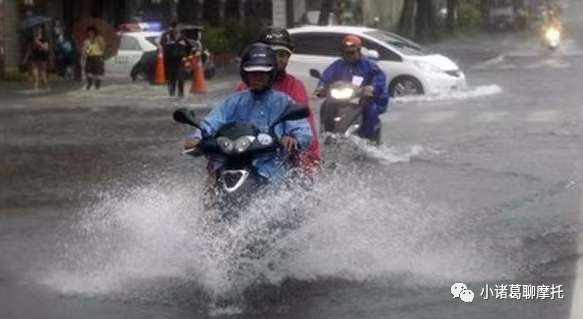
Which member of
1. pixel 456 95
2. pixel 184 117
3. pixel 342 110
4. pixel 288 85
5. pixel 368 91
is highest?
pixel 288 85

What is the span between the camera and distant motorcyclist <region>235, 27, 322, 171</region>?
8328 mm

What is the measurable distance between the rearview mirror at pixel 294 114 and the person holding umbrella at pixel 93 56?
20.4 metres

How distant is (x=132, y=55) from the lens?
106ft

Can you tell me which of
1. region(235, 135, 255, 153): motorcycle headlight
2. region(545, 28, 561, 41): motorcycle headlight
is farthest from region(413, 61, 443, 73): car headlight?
region(545, 28, 561, 41): motorcycle headlight

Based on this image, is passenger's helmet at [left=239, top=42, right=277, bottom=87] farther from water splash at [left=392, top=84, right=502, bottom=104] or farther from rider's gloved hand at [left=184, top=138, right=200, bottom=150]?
water splash at [left=392, top=84, right=502, bottom=104]

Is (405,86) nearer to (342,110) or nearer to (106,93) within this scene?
(106,93)

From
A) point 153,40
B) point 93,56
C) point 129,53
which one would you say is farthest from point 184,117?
point 153,40

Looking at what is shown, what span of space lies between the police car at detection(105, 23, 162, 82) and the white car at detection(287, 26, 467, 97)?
24.4 ft

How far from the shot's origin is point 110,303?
25.1ft

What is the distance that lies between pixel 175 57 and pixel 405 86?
201 inches

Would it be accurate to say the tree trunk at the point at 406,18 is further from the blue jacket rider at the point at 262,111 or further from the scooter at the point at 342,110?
the blue jacket rider at the point at 262,111

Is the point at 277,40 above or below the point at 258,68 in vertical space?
above

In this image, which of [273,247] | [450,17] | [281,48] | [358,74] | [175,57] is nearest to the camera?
[273,247]

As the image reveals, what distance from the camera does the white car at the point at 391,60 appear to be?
79.4 ft
